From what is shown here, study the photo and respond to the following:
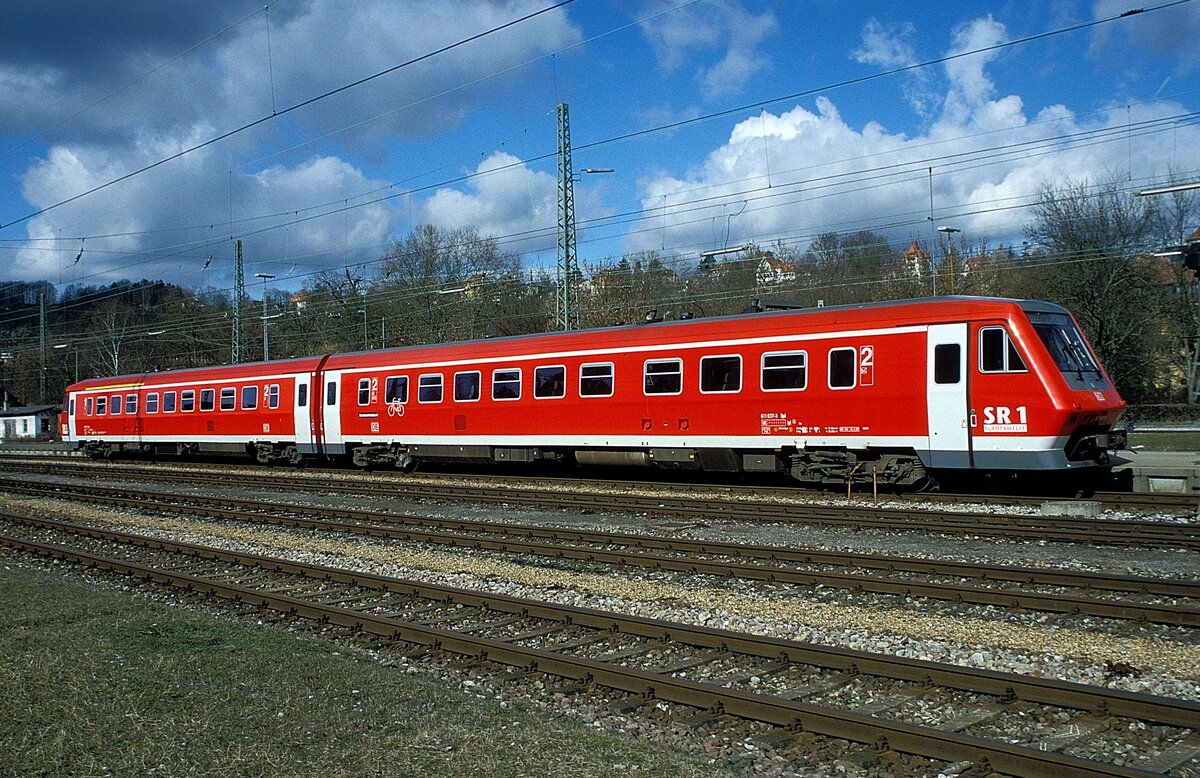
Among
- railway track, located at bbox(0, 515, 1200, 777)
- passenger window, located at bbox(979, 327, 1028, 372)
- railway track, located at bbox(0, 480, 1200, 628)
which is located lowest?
railway track, located at bbox(0, 515, 1200, 777)

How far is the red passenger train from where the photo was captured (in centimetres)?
1567

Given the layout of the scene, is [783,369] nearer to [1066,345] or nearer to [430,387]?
[1066,345]

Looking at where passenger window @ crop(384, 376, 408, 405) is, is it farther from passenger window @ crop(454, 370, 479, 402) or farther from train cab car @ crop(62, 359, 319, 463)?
train cab car @ crop(62, 359, 319, 463)

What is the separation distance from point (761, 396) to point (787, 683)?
11409mm

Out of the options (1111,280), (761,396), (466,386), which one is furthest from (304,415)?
(1111,280)

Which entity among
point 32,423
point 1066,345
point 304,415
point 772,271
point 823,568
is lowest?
point 823,568

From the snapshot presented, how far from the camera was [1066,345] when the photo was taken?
637 inches

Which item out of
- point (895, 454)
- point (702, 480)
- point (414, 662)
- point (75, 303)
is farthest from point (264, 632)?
point (75, 303)

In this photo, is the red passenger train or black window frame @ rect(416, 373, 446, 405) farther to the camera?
black window frame @ rect(416, 373, 446, 405)

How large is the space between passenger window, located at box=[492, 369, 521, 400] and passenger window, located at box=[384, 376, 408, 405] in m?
3.41

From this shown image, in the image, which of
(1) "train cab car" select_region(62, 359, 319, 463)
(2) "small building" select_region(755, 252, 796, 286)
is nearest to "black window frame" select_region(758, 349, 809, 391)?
(1) "train cab car" select_region(62, 359, 319, 463)

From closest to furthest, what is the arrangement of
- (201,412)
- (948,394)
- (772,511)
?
1. (772,511)
2. (948,394)
3. (201,412)

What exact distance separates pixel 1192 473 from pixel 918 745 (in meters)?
15.0

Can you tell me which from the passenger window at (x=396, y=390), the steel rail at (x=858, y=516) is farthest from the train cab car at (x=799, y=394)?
the steel rail at (x=858, y=516)
